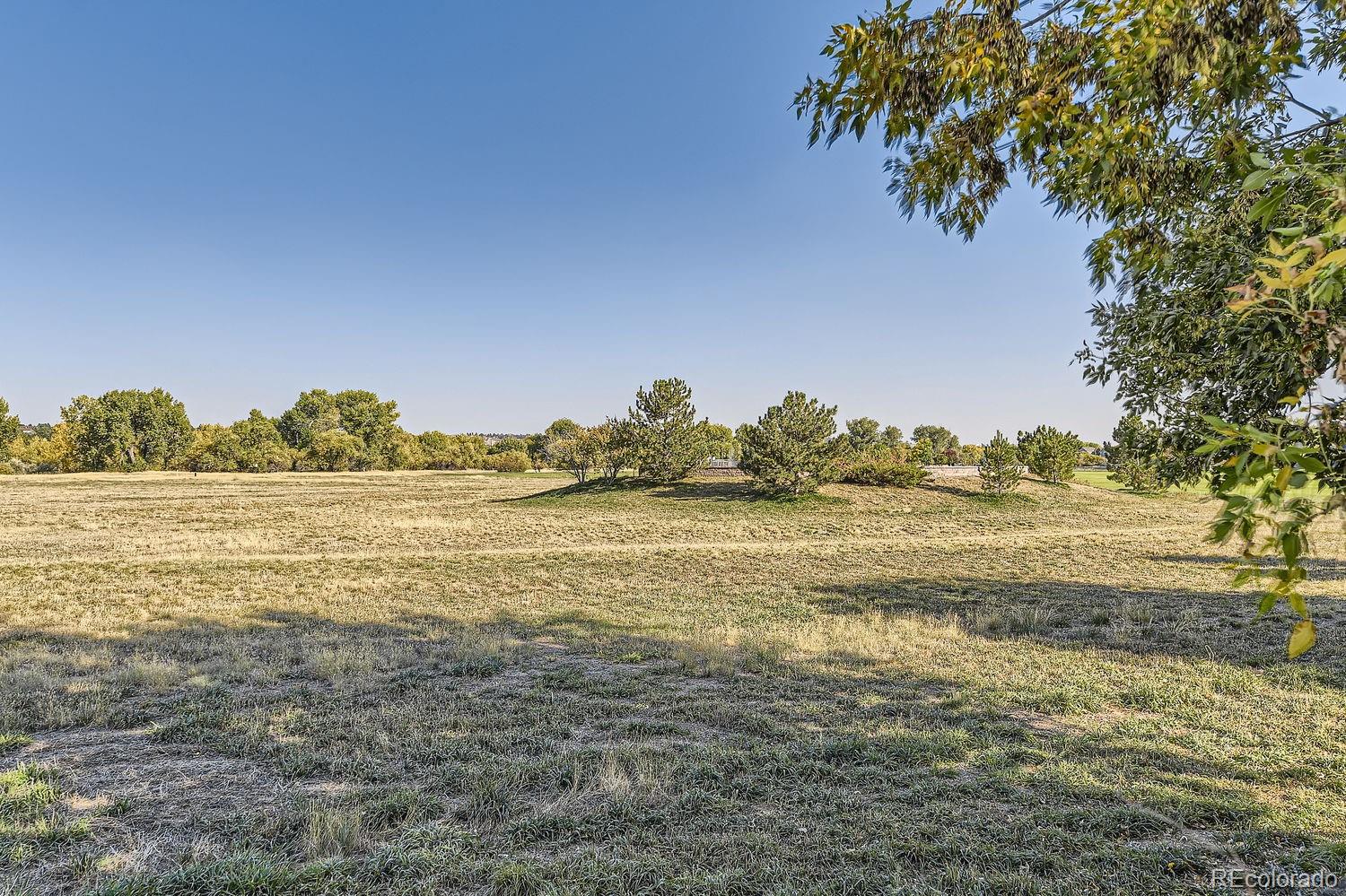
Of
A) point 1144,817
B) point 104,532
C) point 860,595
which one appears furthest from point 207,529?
point 1144,817

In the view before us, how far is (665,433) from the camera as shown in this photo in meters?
40.7

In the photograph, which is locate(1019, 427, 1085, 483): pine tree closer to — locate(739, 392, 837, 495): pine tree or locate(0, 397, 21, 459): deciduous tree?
locate(739, 392, 837, 495): pine tree

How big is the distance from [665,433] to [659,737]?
35.0 meters

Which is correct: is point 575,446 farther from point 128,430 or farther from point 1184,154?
point 128,430

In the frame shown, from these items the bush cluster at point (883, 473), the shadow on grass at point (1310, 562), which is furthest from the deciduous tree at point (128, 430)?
the shadow on grass at point (1310, 562)

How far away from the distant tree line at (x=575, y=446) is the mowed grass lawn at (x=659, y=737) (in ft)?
9.32

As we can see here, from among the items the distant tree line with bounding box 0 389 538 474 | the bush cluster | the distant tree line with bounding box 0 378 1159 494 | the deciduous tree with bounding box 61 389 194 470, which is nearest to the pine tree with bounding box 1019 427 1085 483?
the distant tree line with bounding box 0 378 1159 494

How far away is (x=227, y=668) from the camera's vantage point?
8.05 meters

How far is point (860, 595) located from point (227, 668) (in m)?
12.2

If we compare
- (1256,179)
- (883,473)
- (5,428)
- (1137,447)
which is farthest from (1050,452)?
(5,428)

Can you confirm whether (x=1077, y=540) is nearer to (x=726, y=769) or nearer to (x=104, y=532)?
(x=726, y=769)

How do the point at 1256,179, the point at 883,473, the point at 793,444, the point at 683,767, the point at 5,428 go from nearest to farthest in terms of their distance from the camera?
the point at 1256,179 < the point at 683,767 < the point at 793,444 < the point at 883,473 < the point at 5,428

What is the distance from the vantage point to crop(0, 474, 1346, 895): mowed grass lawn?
3.60 meters

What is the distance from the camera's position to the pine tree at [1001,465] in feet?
122
